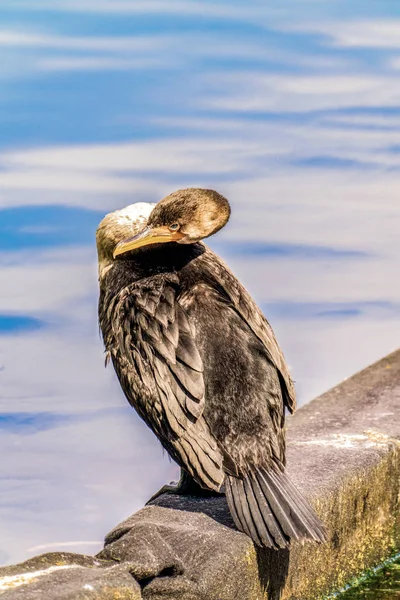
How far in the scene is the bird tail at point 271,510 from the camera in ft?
11.7

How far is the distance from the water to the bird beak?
1.54m

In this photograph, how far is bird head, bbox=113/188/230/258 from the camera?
3.93 meters

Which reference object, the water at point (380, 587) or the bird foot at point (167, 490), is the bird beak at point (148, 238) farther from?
the water at point (380, 587)

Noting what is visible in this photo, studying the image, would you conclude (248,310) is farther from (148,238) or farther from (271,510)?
(271,510)

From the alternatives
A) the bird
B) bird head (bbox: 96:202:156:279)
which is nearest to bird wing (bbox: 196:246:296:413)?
the bird

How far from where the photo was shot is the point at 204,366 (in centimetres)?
386

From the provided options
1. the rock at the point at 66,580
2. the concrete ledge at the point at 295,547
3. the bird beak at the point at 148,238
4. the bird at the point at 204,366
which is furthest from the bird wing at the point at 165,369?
the rock at the point at 66,580

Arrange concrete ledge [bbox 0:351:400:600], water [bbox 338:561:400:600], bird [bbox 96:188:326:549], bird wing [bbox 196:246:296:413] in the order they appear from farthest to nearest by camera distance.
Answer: water [bbox 338:561:400:600] → bird wing [bbox 196:246:296:413] → bird [bbox 96:188:326:549] → concrete ledge [bbox 0:351:400:600]

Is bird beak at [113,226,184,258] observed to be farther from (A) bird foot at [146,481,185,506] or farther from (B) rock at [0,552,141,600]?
(B) rock at [0,552,141,600]

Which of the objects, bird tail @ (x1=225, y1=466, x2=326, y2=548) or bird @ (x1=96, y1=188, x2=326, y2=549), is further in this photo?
bird @ (x1=96, y1=188, x2=326, y2=549)

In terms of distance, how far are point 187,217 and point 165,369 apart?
1.84ft

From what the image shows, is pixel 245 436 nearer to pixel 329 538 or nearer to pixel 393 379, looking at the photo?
pixel 329 538

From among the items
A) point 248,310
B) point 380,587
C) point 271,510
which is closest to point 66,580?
point 271,510

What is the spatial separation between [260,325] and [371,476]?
2.90 feet
